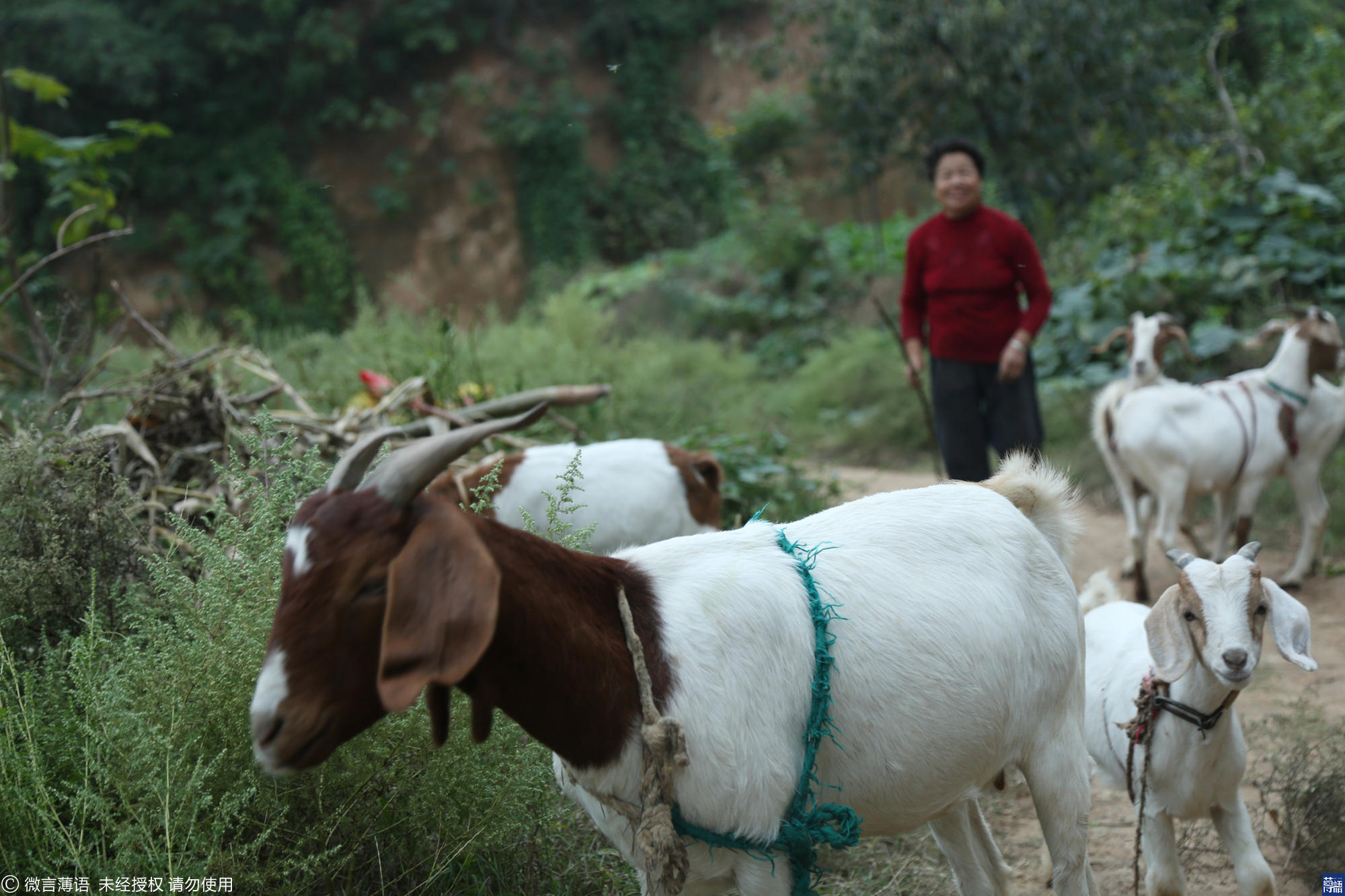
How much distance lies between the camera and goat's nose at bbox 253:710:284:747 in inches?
64.7

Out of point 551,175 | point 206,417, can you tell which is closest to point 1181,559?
point 206,417

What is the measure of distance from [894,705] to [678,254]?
51.5 feet

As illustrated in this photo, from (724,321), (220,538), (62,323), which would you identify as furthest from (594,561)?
(724,321)

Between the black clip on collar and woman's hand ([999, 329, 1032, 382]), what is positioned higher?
woman's hand ([999, 329, 1032, 382])

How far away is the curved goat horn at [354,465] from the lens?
1.81 m

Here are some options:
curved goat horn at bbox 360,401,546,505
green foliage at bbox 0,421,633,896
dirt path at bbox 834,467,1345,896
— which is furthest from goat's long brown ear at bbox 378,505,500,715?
dirt path at bbox 834,467,1345,896

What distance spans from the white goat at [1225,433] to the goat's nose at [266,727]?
5220 millimetres

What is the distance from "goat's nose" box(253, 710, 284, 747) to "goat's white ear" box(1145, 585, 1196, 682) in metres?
2.32

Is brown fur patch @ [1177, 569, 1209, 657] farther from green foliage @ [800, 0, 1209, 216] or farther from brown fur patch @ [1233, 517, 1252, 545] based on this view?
green foliage @ [800, 0, 1209, 216]

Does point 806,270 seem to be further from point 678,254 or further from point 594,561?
point 594,561

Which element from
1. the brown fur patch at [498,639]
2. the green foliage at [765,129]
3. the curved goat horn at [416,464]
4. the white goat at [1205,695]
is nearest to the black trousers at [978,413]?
the white goat at [1205,695]

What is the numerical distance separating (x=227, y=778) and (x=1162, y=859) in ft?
8.59

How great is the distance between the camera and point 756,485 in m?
6.21

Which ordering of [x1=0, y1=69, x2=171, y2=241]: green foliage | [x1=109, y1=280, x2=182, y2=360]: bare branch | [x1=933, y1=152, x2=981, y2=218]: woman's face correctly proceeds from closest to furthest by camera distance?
[x1=933, y1=152, x2=981, y2=218]: woman's face
[x1=109, y1=280, x2=182, y2=360]: bare branch
[x1=0, y1=69, x2=171, y2=241]: green foliage
